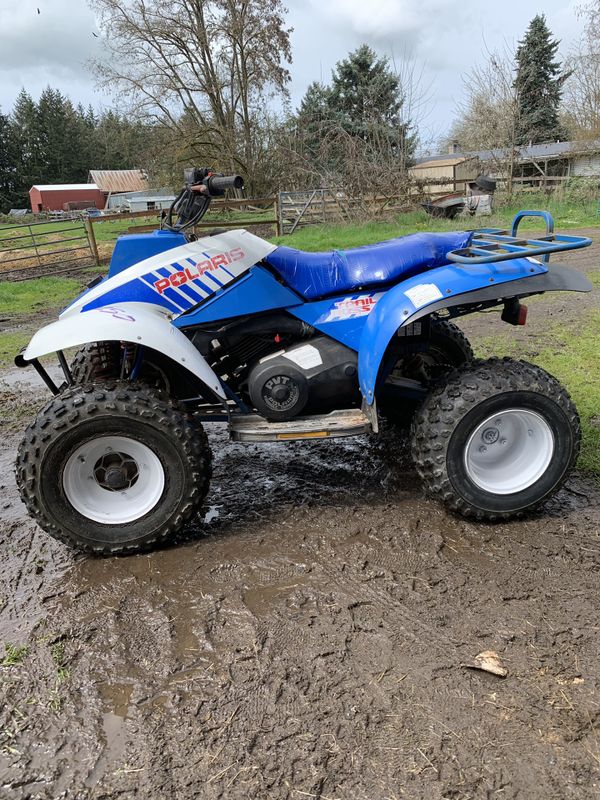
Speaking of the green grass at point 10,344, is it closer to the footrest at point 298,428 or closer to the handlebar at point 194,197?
the handlebar at point 194,197

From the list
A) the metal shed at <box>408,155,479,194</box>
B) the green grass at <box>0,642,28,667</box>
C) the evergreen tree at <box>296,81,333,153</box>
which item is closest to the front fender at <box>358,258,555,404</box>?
the green grass at <box>0,642,28,667</box>

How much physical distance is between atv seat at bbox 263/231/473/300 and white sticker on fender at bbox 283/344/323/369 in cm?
31

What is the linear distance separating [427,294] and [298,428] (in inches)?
36.9

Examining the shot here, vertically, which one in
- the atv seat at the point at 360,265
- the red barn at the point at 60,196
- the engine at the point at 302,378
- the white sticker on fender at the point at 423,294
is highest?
the red barn at the point at 60,196

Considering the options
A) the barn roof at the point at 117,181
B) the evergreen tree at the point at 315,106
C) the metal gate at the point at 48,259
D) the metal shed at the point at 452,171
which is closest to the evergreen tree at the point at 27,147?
the barn roof at the point at 117,181

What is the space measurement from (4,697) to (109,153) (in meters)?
74.9

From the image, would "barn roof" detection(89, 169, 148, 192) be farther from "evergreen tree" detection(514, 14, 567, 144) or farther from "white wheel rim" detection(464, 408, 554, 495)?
"white wheel rim" detection(464, 408, 554, 495)

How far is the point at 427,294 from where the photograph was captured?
9.50 ft

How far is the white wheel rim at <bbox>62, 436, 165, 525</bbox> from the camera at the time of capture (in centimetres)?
292

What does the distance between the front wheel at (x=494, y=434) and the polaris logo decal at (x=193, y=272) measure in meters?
1.27

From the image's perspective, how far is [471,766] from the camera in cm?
176

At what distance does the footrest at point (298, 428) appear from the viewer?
312 centimetres

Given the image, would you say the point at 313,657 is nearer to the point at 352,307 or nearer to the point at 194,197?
the point at 352,307

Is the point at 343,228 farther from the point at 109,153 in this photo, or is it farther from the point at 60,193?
the point at 109,153
